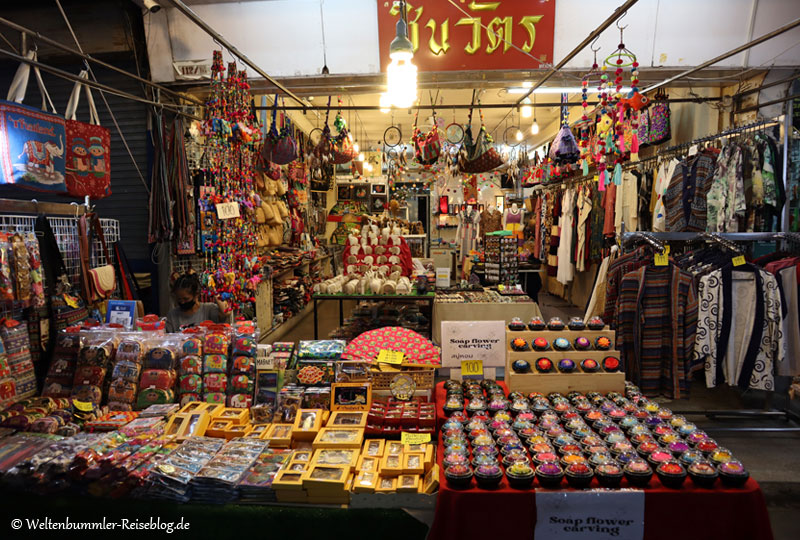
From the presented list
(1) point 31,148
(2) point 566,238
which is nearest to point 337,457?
(1) point 31,148

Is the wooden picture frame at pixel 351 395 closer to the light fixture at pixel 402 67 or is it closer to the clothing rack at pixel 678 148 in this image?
the light fixture at pixel 402 67

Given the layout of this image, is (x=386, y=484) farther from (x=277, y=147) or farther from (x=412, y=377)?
(x=277, y=147)

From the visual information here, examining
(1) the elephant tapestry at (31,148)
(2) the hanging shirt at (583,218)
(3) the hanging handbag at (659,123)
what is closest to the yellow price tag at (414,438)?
(1) the elephant tapestry at (31,148)

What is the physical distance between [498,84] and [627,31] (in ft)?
4.69

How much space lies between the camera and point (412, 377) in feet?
8.13

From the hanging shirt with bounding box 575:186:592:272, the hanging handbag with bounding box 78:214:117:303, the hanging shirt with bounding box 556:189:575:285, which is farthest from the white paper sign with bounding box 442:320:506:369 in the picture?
the hanging shirt with bounding box 556:189:575:285

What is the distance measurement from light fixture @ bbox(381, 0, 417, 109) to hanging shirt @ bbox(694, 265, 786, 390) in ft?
9.14

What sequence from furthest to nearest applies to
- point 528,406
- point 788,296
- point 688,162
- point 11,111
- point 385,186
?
point 385,186 < point 688,162 < point 788,296 < point 11,111 < point 528,406

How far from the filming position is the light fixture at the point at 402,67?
2289 mm

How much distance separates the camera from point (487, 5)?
4918mm

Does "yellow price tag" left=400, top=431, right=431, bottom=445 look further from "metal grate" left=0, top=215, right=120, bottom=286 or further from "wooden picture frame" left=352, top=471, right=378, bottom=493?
"metal grate" left=0, top=215, right=120, bottom=286

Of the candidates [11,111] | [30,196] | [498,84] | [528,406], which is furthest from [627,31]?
[30,196]

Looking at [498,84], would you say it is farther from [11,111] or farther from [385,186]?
[385,186]

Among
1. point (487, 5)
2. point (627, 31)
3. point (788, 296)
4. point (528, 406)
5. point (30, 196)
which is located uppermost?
point (487, 5)
